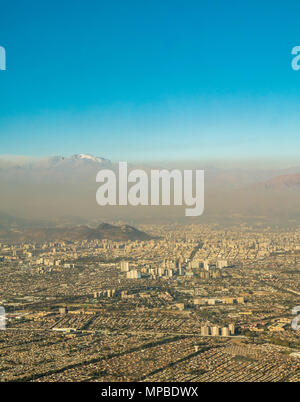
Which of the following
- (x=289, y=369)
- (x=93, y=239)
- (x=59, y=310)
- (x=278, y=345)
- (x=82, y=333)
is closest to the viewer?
(x=289, y=369)

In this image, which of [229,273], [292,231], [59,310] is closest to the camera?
[59,310]

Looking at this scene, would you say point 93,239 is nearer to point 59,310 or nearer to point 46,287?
point 46,287

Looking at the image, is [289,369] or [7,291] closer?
[289,369]

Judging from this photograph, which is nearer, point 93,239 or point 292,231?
point 93,239

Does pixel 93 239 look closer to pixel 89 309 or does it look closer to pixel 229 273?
pixel 229 273

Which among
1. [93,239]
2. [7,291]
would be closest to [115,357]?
[7,291]

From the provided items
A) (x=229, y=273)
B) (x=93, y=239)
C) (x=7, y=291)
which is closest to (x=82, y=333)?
(x=7, y=291)

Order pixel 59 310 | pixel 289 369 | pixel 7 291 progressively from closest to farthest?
pixel 289 369, pixel 59 310, pixel 7 291
